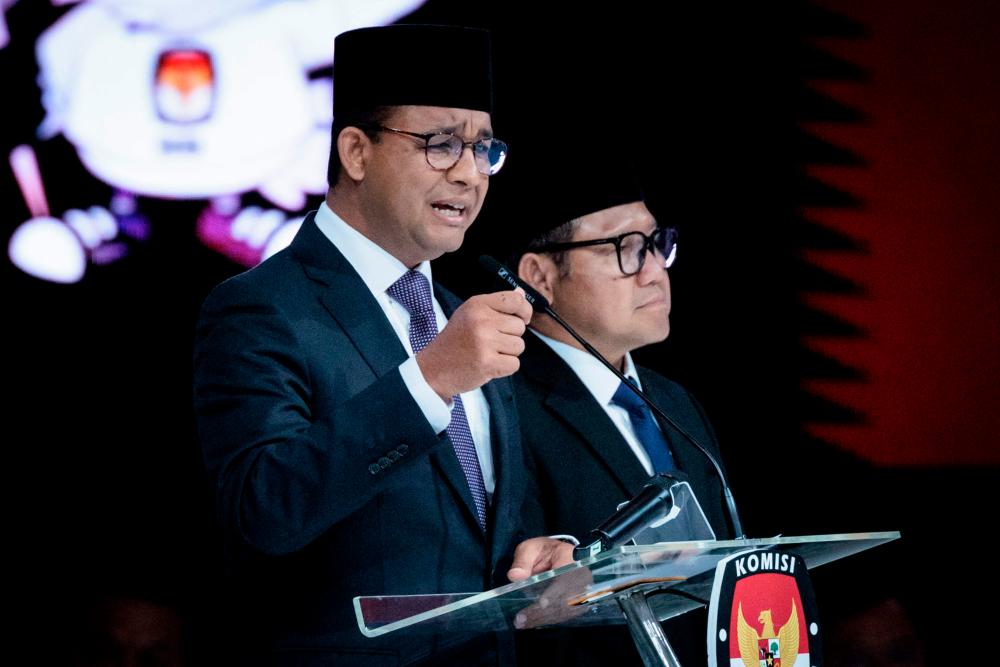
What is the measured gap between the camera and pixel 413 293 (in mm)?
2074

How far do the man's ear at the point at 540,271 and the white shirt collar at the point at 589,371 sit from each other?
12cm

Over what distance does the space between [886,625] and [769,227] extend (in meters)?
1.14

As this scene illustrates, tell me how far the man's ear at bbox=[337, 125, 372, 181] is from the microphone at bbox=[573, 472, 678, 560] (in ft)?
2.82

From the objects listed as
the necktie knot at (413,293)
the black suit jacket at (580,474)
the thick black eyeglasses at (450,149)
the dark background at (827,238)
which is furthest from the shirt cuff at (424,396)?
the dark background at (827,238)

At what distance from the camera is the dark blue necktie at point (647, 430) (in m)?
2.43

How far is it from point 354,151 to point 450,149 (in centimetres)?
17

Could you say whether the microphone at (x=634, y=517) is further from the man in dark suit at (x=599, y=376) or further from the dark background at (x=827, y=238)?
the dark background at (x=827, y=238)

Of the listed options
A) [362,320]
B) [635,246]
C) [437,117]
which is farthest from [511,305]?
[635,246]

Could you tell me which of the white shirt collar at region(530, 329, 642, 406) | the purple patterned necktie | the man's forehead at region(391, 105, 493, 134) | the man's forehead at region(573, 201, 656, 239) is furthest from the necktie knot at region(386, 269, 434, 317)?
the man's forehead at region(573, 201, 656, 239)

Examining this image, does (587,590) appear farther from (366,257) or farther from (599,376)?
(599,376)

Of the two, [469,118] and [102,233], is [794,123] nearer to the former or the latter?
[469,118]

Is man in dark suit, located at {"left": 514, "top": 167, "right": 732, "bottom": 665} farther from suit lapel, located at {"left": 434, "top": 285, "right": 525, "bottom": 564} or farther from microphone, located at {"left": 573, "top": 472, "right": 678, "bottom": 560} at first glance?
microphone, located at {"left": 573, "top": 472, "right": 678, "bottom": 560}

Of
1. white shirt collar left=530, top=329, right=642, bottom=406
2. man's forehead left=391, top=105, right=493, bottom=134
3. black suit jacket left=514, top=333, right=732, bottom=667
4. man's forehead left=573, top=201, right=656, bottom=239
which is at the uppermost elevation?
man's forehead left=391, top=105, right=493, bottom=134

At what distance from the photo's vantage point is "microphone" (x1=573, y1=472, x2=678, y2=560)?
4.73ft
